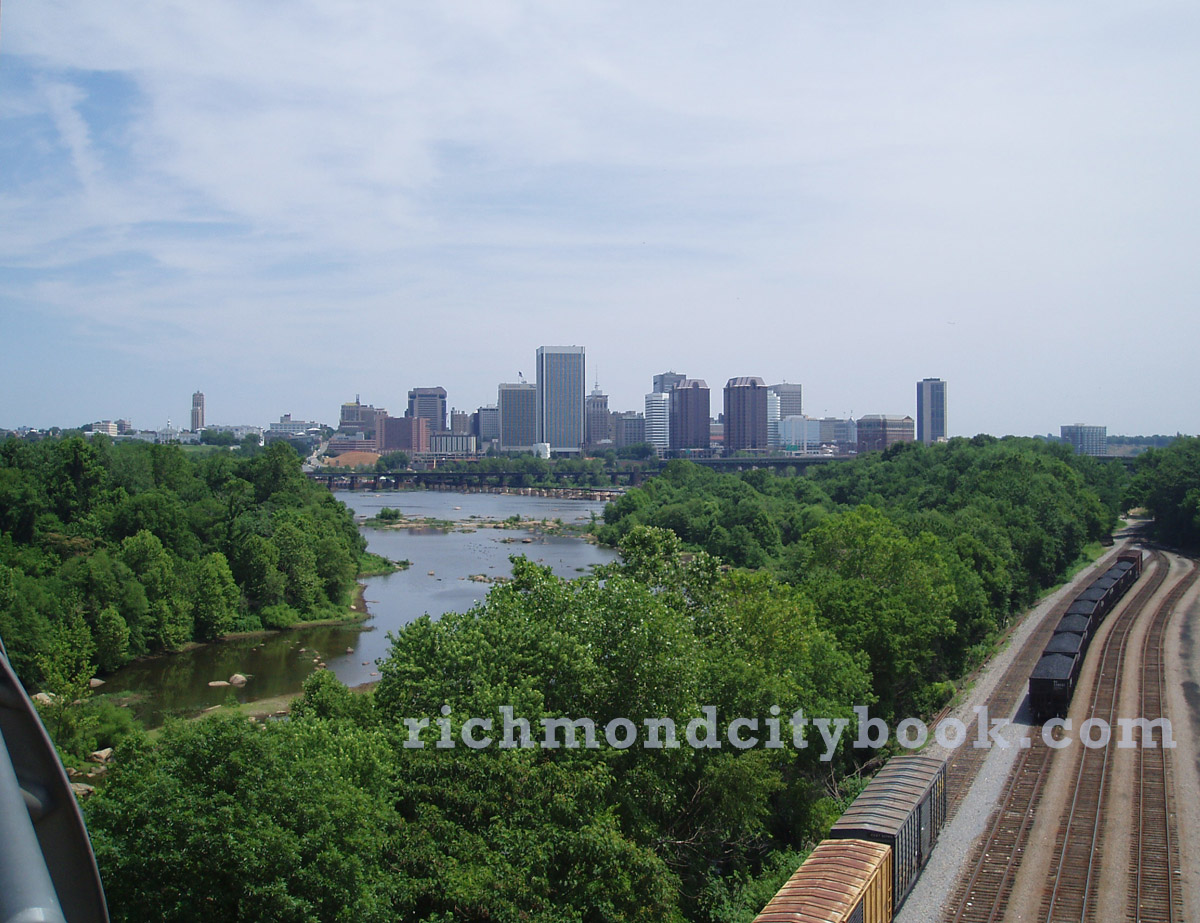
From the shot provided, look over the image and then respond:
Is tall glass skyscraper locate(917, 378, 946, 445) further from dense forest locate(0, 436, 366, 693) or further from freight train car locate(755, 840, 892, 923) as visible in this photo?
freight train car locate(755, 840, 892, 923)

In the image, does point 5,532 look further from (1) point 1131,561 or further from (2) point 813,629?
(1) point 1131,561

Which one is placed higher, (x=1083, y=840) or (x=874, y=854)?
(x=874, y=854)

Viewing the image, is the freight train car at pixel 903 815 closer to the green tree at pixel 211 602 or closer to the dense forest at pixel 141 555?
the dense forest at pixel 141 555

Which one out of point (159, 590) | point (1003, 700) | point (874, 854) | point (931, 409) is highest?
point (931, 409)

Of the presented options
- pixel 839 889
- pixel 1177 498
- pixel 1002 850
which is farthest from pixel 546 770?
pixel 1177 498

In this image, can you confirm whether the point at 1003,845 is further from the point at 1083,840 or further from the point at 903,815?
the point at 903,815

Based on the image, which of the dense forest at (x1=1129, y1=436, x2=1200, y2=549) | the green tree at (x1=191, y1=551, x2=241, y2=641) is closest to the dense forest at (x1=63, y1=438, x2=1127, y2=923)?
the green tree at (x1=191, y1=551, x2=241, y2=641)

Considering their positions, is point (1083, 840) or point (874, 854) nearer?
point (874, 854)

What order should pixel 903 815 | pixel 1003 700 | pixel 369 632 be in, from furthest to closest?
pixel 369 632
pixel 1003 700
pixel 903 815

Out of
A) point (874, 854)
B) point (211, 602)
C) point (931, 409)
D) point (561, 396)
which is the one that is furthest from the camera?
point (561, 396)
